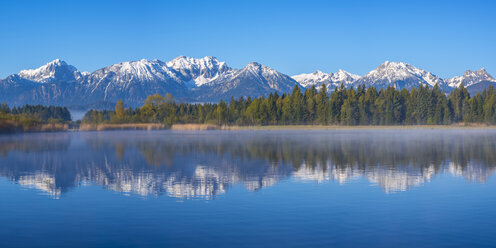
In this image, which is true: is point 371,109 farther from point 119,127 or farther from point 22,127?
point 22,127

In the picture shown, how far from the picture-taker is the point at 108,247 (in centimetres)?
1296

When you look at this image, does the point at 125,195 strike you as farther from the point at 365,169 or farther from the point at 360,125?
the point at 360,125

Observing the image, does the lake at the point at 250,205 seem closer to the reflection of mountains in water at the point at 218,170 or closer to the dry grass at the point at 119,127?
the reflection of mountains in water at the point at 218,170

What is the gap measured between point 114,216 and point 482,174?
67.8ft

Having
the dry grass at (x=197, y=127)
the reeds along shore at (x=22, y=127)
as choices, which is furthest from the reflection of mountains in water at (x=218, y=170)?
the dry grass at (x=197, y=127)

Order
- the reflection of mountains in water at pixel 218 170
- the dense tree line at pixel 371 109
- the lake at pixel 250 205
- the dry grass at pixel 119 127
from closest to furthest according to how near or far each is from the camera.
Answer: the lake at pixel 250 205
the reflection of mountains in water at pixel 218 170
the dry grass at pixel 119 127
the dense tree line at pixel 371 109

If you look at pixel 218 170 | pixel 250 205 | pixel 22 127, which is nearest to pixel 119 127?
pixel 22 127

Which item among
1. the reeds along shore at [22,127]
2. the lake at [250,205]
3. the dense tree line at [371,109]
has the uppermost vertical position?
the dense tree line at [371,109]

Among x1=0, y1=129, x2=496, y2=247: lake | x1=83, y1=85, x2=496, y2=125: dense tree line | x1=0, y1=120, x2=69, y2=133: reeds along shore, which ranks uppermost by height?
x1=83, y1=85, x2=496, y2=125: dense tree line

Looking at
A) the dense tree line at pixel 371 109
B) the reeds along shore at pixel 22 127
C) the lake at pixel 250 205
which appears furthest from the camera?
the dense tree line at pixel 371 109

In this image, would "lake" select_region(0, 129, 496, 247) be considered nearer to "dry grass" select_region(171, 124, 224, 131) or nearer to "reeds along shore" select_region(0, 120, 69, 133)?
"reeds along shore" select_region(0, 120, 69, 133)

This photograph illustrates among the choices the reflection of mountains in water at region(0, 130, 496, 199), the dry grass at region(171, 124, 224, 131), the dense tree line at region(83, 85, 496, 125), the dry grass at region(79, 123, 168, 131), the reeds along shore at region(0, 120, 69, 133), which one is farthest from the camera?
the dense tree line at region(83, 85, 496, 125)

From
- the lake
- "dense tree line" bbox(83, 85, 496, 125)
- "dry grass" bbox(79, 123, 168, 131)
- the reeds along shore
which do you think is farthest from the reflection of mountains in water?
"dense tree line" bbox(83, 85, 496, 125)

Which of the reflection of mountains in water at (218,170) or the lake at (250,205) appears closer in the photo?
the lake at (250,205)
